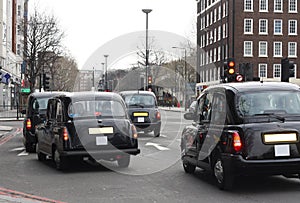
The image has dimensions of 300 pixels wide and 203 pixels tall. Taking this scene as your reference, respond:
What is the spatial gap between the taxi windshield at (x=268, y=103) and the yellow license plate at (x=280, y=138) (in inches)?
17.5

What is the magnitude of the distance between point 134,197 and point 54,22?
48.7 m

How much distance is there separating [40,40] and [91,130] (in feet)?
148

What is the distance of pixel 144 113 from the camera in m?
21.2

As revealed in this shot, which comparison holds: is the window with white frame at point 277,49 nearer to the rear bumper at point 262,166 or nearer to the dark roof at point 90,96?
the dark roof at point 90,96

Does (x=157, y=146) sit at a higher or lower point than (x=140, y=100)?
lower

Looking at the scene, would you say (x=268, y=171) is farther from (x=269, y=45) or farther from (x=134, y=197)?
(x=269, y=45)

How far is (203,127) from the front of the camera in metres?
9.41

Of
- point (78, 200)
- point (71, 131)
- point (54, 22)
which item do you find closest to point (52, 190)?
point (78, 200)

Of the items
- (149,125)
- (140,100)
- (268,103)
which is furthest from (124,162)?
(140,100)

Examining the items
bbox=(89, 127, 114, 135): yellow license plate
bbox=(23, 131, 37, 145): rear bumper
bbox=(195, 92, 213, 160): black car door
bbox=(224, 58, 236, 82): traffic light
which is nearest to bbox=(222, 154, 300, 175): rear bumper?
bbox=(195, 92, 213, 160): black car door

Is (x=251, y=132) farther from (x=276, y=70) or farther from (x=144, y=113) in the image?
(x=276, y=70)

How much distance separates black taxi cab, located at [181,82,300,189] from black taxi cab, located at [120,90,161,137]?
1168cm

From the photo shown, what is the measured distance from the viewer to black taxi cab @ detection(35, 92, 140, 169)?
34.7ft

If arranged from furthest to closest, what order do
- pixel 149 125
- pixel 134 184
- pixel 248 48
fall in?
pixel 248 48
pixel 149 125
pixel 134 184
